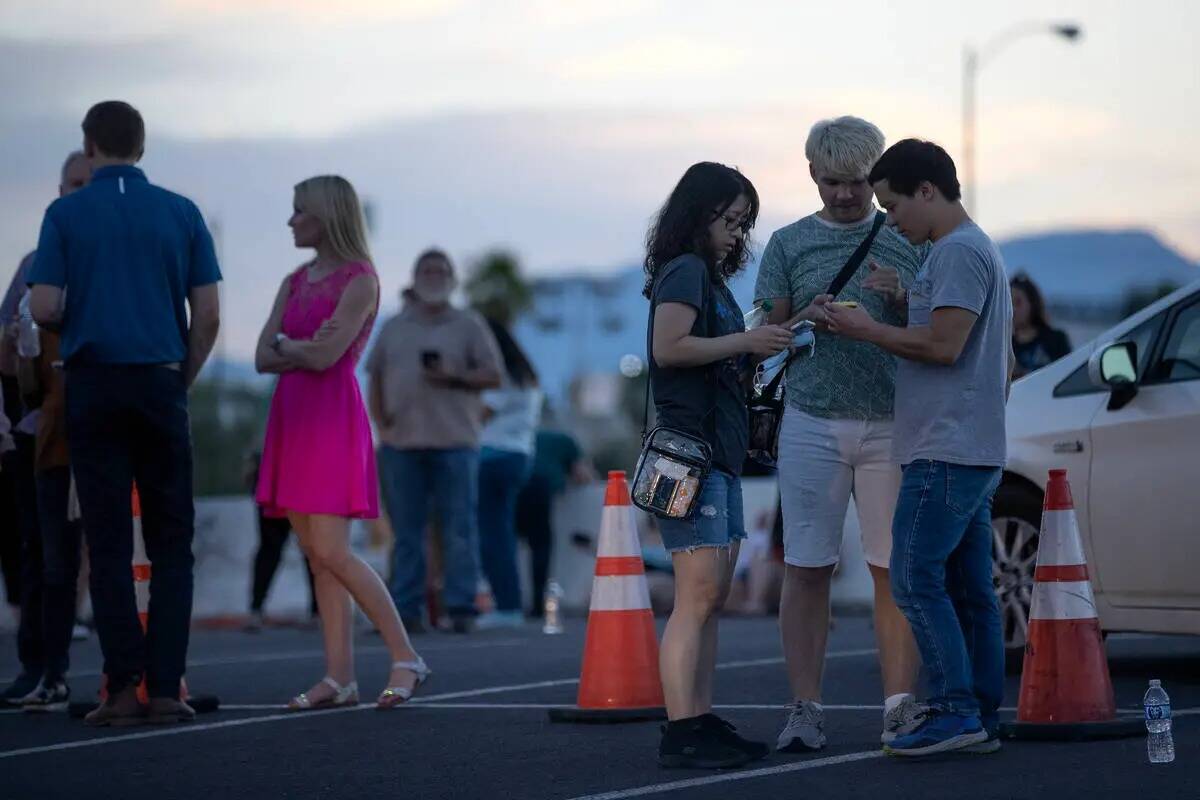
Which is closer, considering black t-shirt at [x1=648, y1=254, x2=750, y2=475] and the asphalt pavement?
the asphalt pavement

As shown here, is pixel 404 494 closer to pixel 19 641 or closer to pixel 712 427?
pixel 19 641

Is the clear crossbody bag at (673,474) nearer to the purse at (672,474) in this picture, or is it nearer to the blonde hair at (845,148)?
the purse at (672,474)

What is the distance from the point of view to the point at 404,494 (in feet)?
45.0

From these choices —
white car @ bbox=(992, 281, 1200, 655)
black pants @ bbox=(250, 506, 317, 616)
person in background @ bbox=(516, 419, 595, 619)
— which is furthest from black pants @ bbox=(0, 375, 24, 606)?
person in background @ bbox=(516, 419, 595, 619)

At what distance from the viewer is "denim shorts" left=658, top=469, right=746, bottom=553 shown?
636 centimetres

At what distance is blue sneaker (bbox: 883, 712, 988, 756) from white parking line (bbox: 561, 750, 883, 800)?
153 millimetres

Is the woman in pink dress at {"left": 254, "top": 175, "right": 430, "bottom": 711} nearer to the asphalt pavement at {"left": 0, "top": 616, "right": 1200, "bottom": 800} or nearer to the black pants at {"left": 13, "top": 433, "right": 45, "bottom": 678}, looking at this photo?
the asphalt pavement at {"left": 0, "top": 616, "right": 1200, "bottom": 800}

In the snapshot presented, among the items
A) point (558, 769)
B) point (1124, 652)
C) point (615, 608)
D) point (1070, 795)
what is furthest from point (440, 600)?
point (1070, 795)

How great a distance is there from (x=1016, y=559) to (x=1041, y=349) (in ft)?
9.07

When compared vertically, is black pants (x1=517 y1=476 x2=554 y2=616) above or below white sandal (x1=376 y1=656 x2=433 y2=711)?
above

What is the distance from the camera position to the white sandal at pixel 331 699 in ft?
28.1

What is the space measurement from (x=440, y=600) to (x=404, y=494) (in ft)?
6.29

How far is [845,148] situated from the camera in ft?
22.2

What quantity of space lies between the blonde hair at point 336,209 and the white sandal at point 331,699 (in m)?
1.77
